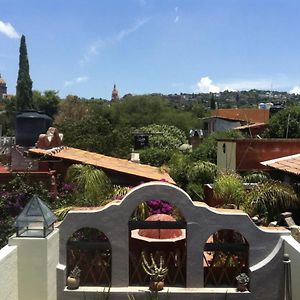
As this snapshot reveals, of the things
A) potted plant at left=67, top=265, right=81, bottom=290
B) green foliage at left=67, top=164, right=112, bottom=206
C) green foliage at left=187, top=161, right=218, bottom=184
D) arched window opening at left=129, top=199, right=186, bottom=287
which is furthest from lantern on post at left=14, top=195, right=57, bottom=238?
green foliage at left=187, top=161, right=218, bottom=184

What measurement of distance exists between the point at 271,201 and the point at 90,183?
5.14m

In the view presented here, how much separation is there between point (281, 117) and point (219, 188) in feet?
77.3

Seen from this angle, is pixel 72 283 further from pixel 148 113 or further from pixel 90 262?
pixel 148 113

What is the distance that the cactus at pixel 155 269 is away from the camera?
344 inches

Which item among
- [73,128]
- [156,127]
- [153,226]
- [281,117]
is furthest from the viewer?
[156,127]

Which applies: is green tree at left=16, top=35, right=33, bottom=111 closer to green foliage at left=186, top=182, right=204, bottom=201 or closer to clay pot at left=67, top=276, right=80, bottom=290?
green foliage at left=186, top=182, right=204, bottom=201

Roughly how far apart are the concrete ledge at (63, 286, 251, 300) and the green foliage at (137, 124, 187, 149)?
3214 cm

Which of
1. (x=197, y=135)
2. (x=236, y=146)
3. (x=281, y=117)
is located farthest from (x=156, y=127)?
(x=236, y=146)

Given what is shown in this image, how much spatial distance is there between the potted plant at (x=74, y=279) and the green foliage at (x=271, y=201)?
570 cm

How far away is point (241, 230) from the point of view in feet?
29.1

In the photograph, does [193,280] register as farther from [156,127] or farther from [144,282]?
[156,127]

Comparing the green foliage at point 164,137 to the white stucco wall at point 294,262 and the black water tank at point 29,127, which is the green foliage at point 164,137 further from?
the white stucco wall at point 294,262

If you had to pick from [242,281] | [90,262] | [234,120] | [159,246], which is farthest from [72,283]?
[234,120]

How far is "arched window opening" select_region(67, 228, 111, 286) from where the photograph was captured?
903cm
